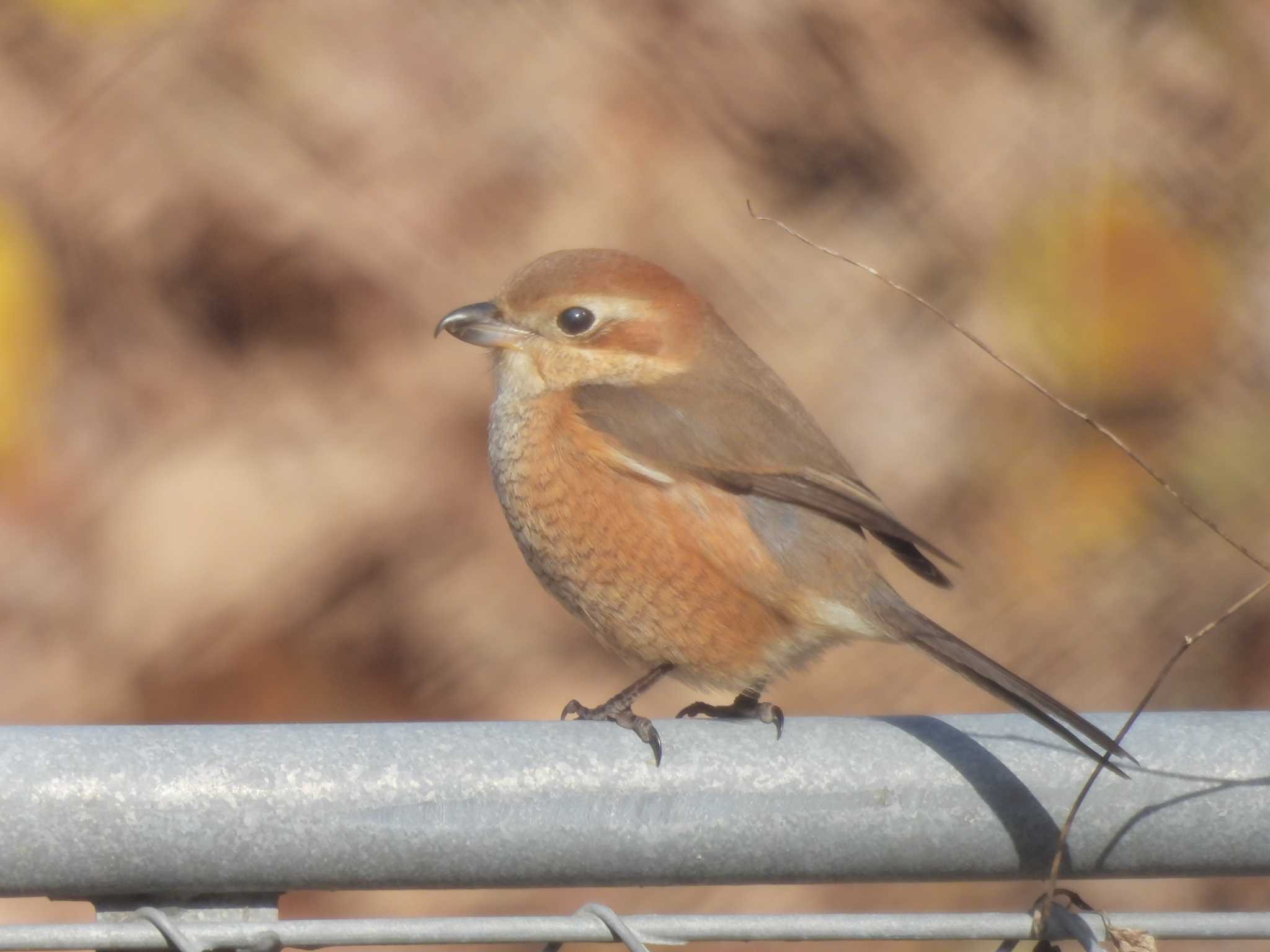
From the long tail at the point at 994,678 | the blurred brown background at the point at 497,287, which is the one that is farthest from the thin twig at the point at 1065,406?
the blurred brown background at the point at 497,287

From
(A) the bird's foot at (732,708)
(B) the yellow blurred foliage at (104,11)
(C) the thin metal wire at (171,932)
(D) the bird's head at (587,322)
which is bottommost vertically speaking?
(C) the thin metal wire at (171,932)

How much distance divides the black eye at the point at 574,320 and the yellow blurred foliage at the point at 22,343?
1.03m

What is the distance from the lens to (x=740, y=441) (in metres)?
2.84

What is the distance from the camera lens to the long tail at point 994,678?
1.62 m

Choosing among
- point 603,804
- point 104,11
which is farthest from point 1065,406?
point 104,11

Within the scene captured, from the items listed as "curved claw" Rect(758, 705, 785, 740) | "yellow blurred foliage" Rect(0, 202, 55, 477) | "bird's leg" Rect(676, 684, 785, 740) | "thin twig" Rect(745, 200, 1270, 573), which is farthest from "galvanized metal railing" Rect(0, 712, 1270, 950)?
"yellow blurred foliage" Rect(0, 202, 55, 477)

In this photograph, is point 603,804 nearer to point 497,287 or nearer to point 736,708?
point 736,708

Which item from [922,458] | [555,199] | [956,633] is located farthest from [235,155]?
[956,633]

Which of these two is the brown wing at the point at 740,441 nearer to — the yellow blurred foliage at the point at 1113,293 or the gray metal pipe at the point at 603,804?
the yellow blurred foliage at the point at 1113,293

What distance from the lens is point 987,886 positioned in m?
3.62

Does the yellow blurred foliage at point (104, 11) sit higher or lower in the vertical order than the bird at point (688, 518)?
higher

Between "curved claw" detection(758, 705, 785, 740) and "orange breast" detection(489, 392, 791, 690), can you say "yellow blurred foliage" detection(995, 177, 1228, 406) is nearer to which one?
"orange breast" detection(489, 392, 791, 690)

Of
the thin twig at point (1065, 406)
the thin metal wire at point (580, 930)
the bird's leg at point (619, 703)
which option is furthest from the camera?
the bird's leg at point (619, 703)

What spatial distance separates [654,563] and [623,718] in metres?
0.52
